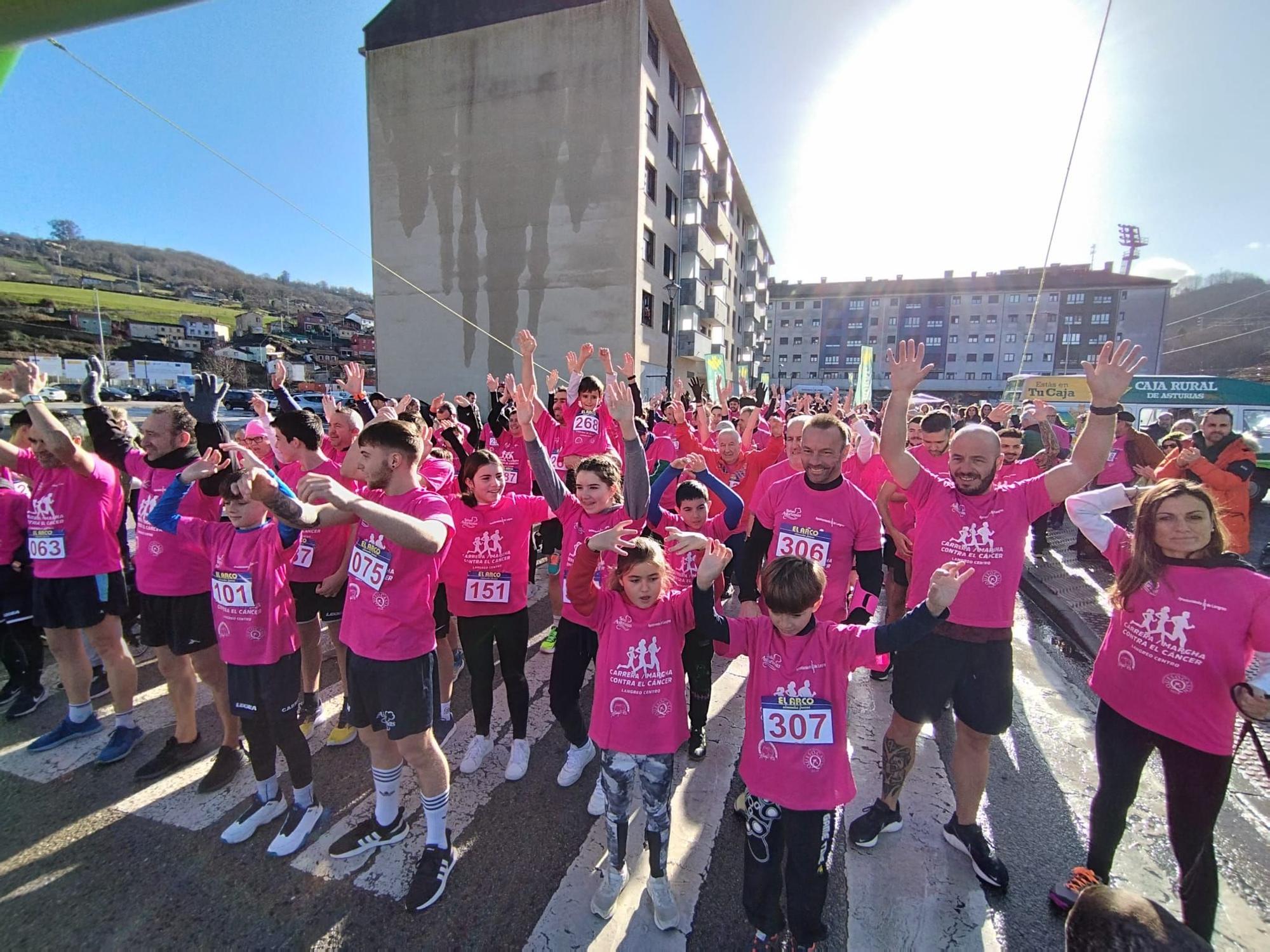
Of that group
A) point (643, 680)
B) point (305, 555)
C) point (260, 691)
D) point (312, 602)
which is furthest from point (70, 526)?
point (643, 680)

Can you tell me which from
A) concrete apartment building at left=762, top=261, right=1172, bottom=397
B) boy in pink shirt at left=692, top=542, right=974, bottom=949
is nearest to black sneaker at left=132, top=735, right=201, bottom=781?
boy in pink shirt at left=692, top=542, right=974, bottom=949

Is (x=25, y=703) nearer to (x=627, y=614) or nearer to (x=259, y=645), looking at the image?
(x=259, y=645)

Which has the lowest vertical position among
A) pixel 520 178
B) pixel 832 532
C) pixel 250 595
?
pixel 250 595

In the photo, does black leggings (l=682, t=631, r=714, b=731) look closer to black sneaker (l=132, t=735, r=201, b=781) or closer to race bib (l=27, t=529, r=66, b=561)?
black sneaker (l=132, t=735, r=201, b=781)

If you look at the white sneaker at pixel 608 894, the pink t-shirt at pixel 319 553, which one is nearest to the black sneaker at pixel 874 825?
the white sneaker at pixel 608 894

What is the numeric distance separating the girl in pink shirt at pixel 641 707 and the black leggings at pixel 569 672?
0.80 meters

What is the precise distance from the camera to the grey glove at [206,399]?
3.21m

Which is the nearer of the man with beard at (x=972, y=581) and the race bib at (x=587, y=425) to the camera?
the man with beard at (x=972, y=581)

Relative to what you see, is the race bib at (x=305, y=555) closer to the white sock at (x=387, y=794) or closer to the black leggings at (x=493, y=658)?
the black leggings at (x=493, y=658)

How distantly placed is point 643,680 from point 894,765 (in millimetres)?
1523

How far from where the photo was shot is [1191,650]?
2162 mm

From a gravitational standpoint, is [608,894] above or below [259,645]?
below

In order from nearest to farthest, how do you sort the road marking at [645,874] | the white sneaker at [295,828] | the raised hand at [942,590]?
the raised hand at [942,590]
the road marking at [645,874]
the white sneaker at [295,828]

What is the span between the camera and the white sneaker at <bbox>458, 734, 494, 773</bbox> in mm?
3403
